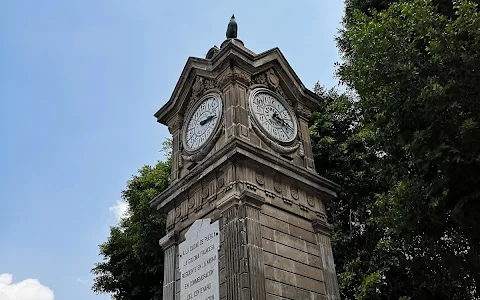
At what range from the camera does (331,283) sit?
907 centimetres

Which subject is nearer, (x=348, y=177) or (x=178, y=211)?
(x=178, y=211)

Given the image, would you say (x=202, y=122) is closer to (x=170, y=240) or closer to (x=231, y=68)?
(x=231, y=68)

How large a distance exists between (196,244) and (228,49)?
151 inches

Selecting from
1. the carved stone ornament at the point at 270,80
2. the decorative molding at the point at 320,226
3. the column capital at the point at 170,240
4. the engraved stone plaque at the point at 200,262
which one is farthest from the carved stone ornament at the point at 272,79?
the column capital at the point at 170,240

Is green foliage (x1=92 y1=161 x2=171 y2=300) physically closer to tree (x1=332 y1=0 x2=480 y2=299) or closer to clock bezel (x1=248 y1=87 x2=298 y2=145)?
clock bezel (x1=248 y1=87 x2=298 y2=145)

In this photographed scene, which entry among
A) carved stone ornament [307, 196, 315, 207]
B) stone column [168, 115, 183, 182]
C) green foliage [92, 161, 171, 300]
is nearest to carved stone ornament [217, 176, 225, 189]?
stone column [168, 115, 183, 182]

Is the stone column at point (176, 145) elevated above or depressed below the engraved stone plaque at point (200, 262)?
above

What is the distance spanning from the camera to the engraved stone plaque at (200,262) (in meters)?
8.20

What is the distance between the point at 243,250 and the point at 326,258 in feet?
7.16

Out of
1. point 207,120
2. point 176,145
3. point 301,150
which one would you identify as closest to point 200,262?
point 207,120

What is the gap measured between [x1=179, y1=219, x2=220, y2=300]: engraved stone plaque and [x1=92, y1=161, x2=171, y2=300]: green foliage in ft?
29.3

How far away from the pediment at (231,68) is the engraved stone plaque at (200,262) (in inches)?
118

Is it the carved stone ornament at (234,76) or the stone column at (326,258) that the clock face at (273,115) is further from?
the stone column at (326,258)

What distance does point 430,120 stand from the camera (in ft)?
26.9
